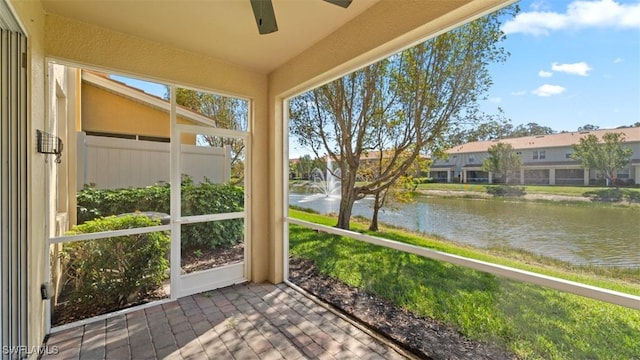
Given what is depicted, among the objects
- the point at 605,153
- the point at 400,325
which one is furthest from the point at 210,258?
the point at 605,153

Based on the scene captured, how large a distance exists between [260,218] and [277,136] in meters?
1.10

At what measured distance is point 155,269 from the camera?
2.98 meters

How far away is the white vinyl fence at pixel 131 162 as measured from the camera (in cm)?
270

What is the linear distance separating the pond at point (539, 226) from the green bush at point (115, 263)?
2.57 m

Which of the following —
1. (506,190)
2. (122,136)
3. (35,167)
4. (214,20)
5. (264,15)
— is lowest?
(506,190)

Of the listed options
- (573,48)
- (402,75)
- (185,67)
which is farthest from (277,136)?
(573,48)

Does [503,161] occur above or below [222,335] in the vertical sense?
above

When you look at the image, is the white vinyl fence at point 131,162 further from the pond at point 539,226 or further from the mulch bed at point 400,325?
the pond at point 539,226

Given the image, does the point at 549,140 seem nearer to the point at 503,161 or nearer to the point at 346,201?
the point at 503,161

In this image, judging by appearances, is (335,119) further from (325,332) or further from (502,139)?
(325,332)

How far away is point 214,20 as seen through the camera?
7.95ft

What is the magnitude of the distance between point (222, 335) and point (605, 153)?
2908mm

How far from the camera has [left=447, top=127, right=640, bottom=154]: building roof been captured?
138 centimetres

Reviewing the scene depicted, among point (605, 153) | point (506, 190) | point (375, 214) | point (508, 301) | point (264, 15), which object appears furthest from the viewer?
point (375, 214)
